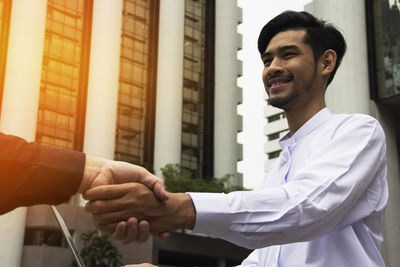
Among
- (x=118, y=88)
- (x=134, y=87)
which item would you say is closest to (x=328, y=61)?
(x=118, y=88)

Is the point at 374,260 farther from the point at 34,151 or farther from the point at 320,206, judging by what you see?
the point at 34,151

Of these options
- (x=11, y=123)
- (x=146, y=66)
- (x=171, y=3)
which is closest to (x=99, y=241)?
(x=11, y=123)

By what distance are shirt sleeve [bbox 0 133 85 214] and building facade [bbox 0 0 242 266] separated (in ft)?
96.7

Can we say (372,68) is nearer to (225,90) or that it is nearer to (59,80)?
(225,90)

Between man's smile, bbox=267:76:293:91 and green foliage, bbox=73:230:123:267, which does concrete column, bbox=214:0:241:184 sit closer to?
green foliage, bbox=73:230:123:267

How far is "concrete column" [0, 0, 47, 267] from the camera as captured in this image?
30.3 m

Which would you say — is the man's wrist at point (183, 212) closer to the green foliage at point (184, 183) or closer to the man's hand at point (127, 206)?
the man's hand at point (127, 206)

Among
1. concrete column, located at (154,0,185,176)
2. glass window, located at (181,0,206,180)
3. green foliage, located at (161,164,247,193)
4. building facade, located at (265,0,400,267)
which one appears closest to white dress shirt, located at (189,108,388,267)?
building facade, located at (265,0,400,267)

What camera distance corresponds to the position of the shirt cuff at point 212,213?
1.71m

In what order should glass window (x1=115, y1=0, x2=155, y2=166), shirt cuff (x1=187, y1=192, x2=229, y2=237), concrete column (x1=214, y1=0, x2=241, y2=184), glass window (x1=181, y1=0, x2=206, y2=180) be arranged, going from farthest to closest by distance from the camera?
glass window (x1=181, y1=0, x2=206, y2=180)
concrete column (x1=214, y1=0, x2=241, y2=184)
glass window (x1=115, y1=0, x2=155, y2=166)
shirt cuff (x1=187, y1=192, x2=229, y2=237)

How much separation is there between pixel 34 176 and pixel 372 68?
83.7 ft

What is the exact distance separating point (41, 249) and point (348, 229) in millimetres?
31329

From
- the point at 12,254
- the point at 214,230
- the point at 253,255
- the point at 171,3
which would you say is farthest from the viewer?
the point at 171,3

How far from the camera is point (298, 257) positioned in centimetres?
199
